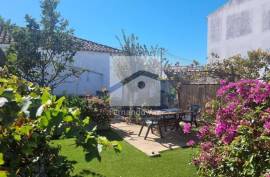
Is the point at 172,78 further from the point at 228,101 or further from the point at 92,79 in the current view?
the point at 228,101

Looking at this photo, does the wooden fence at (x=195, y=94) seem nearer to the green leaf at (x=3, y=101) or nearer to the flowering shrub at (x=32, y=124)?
the flowering shrub at (x=32, y=124)

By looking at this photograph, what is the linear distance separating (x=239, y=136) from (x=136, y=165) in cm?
417

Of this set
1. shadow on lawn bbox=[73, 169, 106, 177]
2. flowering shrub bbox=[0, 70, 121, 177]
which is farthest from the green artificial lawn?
flowering shrub bbox=[0, 70, 121, 177]

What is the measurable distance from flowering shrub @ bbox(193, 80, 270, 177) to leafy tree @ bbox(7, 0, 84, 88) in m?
12.6

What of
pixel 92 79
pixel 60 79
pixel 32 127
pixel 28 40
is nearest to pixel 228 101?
pixel 32 127

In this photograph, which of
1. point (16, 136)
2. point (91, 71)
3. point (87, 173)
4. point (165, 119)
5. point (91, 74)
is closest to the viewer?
point (16, 136)

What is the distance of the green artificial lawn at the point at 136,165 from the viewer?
8559 mm

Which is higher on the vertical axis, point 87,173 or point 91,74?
point 91,74

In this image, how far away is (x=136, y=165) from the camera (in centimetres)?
937

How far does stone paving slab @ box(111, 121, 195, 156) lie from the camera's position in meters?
11.4

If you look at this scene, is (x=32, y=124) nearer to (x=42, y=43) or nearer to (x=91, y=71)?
(x=42, y=43)

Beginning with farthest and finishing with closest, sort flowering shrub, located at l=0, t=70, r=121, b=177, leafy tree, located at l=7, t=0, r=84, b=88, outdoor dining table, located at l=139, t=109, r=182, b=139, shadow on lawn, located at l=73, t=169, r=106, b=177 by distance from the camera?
leafy tree, located at l=7, t=0, r=84, b=88
outdoor dining table, located at l=139, t=109, r=182, b=139
shadow on lawn, located at l=73, t=169, r=106, b=177
flowering shrub, located at l=0, t=70, r=121, b=177

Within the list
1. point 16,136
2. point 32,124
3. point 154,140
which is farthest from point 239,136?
point 154,140

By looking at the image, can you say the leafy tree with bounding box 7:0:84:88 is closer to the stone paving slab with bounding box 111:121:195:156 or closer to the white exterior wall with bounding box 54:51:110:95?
the stone paving slab with bounding box 111:121:195:156
